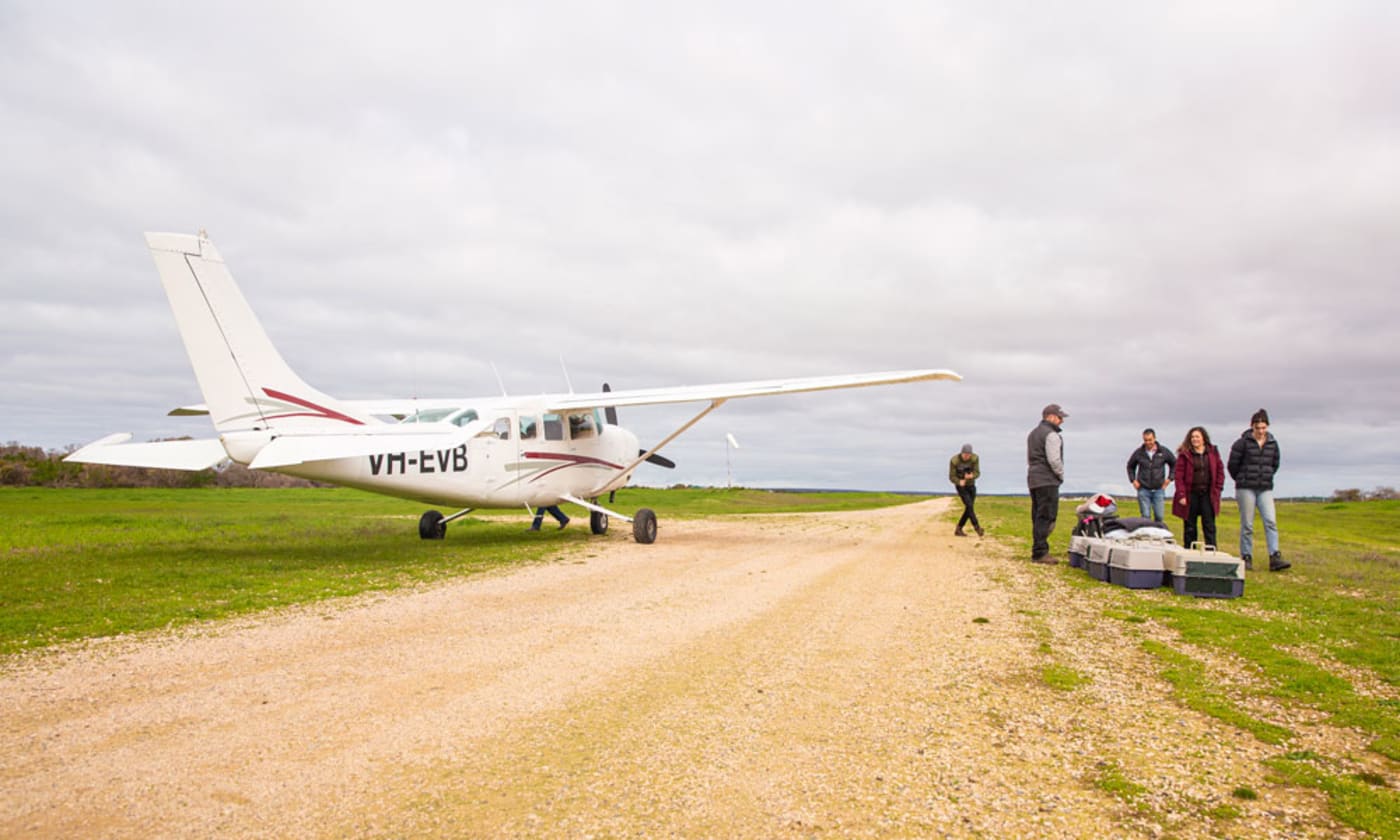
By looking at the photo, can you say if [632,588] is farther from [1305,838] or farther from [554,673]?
[1305,838]

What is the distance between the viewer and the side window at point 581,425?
17156 millimetres

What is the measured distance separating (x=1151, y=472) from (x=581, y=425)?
1154 cm

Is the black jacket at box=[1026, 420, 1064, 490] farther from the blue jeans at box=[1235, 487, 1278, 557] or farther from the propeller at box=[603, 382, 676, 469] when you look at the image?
the propeller at box=[603, 382, 676, 469]

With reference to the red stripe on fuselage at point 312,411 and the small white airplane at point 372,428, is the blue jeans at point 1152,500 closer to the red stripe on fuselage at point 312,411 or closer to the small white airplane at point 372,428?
the small white airplane at point 372,428

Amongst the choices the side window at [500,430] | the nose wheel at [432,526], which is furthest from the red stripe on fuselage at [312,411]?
the nose wheel at [432,526]

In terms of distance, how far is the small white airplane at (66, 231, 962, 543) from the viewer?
430 inches

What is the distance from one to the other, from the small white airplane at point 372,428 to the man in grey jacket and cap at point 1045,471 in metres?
2.38

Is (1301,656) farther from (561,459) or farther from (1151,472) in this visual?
(561,459)

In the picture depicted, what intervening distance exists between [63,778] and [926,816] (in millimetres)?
3988

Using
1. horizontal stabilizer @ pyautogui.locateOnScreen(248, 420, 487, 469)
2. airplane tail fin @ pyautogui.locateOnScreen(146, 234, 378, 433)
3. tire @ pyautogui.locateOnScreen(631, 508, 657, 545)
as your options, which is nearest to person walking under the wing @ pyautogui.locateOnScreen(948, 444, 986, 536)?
tire @ pyautogui.locateOnScreen(631, 508, 657, 545)

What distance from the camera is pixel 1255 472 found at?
1184cm

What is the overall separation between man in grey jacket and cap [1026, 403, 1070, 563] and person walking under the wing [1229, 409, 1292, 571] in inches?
104

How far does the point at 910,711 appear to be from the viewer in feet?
15.0

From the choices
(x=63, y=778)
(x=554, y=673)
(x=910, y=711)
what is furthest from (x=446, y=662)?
(x=910, y=711)
